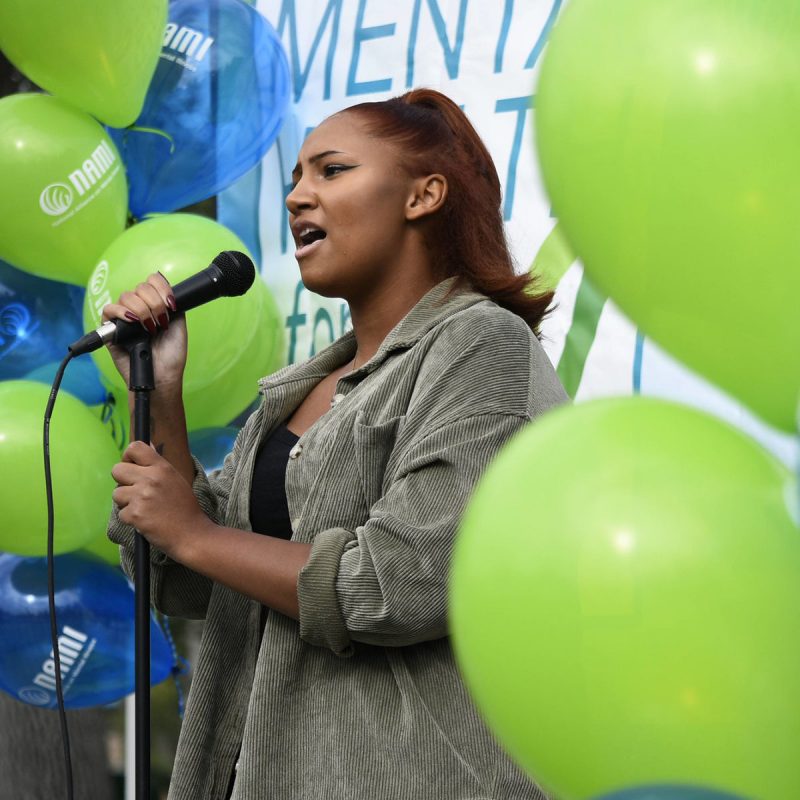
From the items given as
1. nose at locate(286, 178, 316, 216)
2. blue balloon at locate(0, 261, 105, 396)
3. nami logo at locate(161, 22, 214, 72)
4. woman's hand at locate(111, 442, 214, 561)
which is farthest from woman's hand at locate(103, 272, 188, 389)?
nami logo at locate(161, 22, 214, 72)

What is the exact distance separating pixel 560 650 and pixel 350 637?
0.56 metres

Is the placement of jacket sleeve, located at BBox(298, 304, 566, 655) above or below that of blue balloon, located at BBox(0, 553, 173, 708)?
above

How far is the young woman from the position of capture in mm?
1324

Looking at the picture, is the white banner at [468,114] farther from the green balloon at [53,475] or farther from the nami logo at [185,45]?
the green balloon at [53,475]

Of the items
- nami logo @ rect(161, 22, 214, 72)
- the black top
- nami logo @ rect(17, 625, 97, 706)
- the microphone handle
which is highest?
the microphone handle

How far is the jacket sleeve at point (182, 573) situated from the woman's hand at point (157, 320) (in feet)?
0.48

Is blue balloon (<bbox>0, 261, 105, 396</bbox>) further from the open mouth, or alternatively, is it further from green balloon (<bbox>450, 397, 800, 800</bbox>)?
green balloon (<bbox>450, 397, 800, 800</bbox>)

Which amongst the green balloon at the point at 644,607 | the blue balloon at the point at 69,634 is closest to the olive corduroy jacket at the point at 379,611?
the green balloon at the point at 644,607

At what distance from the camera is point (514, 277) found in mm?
1620

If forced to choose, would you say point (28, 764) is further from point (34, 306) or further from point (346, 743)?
point (346, 743)

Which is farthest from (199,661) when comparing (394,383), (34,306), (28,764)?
(28,764)

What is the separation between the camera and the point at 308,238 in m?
1.64

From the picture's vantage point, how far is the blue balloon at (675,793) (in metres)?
0.78

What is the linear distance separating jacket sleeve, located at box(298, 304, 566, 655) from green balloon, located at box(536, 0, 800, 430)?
0.47 m
